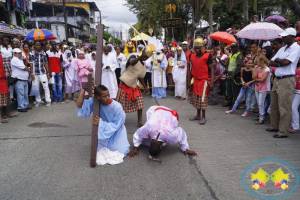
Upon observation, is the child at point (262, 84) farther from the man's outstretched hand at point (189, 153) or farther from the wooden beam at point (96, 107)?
the wooden beam at point (96, 107)

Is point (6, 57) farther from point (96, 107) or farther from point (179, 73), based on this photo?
point (179, 73)

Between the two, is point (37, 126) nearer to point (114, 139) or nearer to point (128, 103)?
point (128, 103)

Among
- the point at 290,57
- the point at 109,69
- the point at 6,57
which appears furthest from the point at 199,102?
the point at 6,57

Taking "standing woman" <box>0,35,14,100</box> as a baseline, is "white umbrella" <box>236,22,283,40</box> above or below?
above

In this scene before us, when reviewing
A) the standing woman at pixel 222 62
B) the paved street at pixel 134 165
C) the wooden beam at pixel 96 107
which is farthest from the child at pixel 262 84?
the wooden beam at pixel 96 107

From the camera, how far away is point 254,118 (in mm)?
6035

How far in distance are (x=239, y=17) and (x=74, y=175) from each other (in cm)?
2039

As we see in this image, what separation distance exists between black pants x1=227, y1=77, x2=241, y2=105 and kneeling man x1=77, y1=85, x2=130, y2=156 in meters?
4.44

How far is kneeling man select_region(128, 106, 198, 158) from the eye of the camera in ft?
11.6

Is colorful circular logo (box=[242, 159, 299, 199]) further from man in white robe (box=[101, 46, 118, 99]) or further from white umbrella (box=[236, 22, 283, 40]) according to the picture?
man in white robe (box=[101, 46, 118, 99])

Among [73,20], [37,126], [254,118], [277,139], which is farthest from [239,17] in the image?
[73,20]

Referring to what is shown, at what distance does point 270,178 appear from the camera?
316 cm

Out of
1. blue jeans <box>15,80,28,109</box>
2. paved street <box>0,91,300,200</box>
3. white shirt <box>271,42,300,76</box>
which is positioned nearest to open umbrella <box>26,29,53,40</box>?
blue jeans <box>15,80,28,109</box>

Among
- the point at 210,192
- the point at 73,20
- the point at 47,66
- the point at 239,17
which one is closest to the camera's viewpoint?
the point at 210,192
